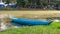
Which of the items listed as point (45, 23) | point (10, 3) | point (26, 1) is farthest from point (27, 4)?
point (45, 23)

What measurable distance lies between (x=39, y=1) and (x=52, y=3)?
260 centimetres

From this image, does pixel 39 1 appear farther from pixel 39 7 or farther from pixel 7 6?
pixel 7 6

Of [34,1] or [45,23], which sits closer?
[45,23]

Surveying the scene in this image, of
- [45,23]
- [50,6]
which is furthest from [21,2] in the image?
[45,23]

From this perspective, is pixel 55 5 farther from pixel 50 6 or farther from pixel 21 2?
pixel 21 2

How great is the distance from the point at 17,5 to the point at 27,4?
2.07 metres

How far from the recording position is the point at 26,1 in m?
31.7

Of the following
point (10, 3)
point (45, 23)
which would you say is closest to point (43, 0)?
point (10, 3)

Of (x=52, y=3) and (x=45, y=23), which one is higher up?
(x=45, y=23)

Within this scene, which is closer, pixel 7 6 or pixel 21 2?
pixel 21 2

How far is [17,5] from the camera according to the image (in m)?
33.6

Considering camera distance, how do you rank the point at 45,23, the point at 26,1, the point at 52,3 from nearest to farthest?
the point at 45,23
the point at 26,1
the point at 52,3

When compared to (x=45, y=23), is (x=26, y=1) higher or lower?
lower

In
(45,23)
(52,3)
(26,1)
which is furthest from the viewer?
(52,3)
